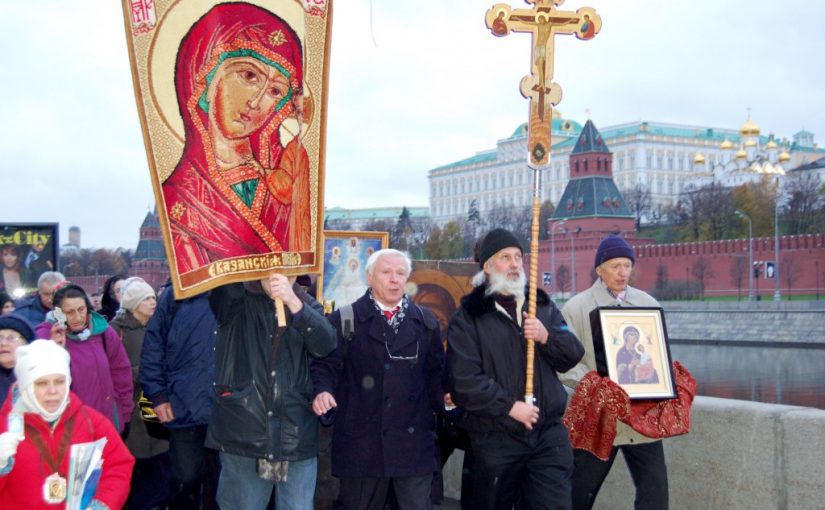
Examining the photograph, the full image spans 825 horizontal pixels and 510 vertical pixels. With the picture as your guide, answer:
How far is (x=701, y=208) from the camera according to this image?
78000mm

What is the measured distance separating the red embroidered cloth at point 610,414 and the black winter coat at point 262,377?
1.48 m

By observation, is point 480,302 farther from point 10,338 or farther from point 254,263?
point 10,338

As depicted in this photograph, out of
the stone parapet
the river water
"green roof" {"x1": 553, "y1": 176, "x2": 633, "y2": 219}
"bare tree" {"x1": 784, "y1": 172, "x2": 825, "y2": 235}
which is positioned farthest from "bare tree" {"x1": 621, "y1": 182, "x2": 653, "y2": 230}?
the stone parapet

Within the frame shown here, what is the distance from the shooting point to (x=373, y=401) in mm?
4832

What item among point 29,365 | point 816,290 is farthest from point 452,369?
point 816,290

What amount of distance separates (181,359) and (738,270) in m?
61.1

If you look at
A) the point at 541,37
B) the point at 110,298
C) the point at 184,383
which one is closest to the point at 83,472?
the point at 184,383

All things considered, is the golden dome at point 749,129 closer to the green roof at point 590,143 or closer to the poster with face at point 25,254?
the green roof at point 590,143

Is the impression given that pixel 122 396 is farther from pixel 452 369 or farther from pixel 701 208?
pixel 701 208

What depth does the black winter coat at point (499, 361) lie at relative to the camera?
4.84 meters

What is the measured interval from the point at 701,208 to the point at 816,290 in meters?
19.8

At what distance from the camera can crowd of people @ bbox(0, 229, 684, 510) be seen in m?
4.14

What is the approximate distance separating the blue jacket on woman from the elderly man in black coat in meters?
1.25

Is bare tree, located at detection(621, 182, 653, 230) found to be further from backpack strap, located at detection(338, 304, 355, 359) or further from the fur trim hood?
backpack strap, located at detection(338, 304, 355, 359)
